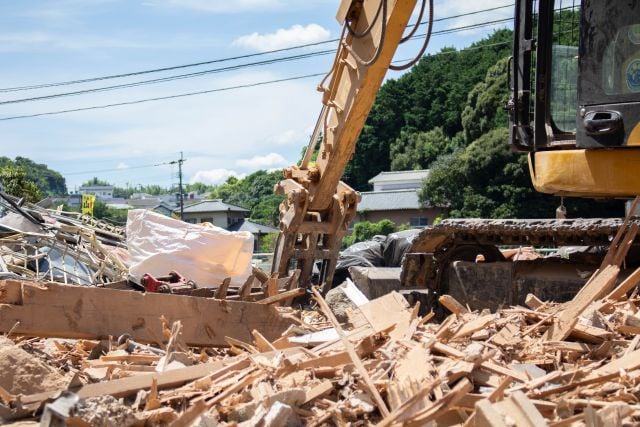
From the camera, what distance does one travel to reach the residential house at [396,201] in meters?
59.1

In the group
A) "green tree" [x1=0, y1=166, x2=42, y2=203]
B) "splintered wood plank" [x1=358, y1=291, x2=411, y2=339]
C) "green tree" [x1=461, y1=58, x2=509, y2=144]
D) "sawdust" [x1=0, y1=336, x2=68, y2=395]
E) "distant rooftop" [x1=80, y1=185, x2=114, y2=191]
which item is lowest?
"distant rooftop" [x1=80, y1=185, x2=114, y2=191]

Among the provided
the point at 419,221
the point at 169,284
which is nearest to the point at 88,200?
the point at 169,284

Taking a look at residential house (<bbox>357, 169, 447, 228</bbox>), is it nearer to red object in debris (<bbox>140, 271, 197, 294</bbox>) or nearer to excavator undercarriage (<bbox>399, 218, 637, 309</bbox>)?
red object in debris (<bbox>140, 271, 197, 294</bbox>)

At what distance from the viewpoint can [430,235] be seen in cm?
727

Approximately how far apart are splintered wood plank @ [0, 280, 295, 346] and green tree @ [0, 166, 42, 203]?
1964 cm

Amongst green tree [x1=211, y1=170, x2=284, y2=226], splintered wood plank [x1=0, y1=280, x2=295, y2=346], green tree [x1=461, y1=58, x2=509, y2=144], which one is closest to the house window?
green tree [x1=211, y1=170, x2=284, y2=226]

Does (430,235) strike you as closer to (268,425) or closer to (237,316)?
(237,316)

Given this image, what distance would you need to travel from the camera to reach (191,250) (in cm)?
981

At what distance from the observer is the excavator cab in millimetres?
Result: 5445

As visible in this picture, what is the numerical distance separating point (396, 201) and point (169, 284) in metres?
51.9

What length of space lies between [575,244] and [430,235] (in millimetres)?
1223

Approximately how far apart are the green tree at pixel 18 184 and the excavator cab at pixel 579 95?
20.2m

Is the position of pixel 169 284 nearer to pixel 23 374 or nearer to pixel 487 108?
pixel 23 374

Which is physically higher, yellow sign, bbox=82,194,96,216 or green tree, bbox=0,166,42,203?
green tree, bbox=0,166,42,203
